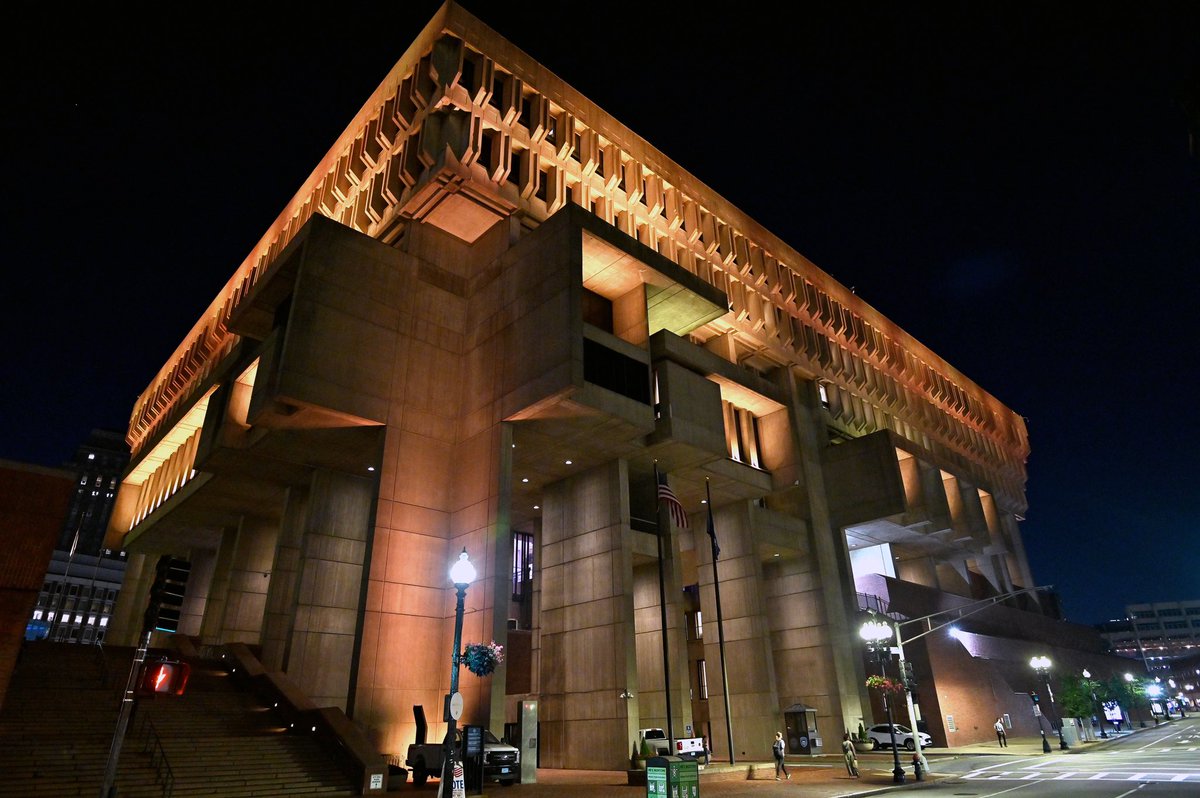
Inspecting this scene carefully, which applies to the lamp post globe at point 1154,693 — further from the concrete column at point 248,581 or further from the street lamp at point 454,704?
the street lamp at point 454,704

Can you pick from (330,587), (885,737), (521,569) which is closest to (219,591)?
(330,587)

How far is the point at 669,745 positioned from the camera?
983 inches

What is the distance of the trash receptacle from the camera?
15867 millimetres

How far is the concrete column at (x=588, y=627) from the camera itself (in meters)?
32.2

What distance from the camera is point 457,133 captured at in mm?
39688

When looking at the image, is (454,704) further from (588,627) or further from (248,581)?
(248,581)

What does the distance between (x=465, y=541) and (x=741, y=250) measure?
35822mm

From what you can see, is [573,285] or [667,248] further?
[667,248]

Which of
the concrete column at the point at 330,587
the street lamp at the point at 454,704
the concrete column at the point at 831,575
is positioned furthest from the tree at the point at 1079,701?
the street lamp at the point at 454,704

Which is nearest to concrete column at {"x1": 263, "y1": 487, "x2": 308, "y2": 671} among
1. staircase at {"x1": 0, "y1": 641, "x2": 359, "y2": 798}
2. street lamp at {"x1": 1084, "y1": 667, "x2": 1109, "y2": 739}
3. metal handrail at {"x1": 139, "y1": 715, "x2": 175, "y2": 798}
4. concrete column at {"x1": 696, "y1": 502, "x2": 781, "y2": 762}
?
A: staircase at {"x1": 0, "y1": 641, "x2": 359, "y2": 798}

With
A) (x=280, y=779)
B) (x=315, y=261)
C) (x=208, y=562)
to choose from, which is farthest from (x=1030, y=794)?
(x=208, y=562)

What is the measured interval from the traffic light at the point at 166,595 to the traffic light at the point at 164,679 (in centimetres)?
64

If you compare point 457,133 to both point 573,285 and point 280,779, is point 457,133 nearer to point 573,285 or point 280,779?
point 573,285

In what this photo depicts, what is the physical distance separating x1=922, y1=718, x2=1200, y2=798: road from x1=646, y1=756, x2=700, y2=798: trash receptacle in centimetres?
1049
